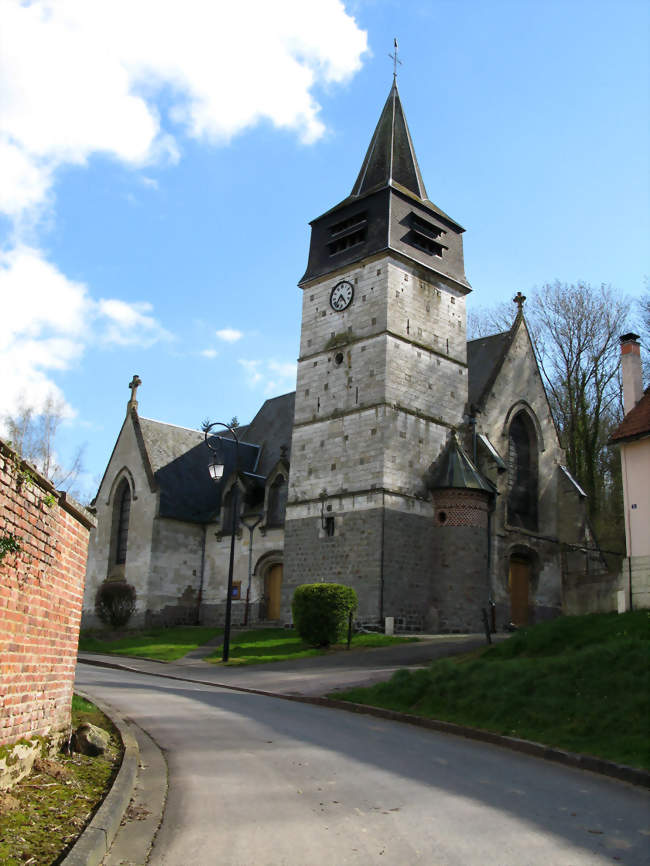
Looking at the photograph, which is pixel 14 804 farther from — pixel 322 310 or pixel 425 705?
pixel 322 310

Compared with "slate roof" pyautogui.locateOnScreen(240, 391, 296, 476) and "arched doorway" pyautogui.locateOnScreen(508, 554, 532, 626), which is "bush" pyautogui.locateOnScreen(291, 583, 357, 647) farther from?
"slate roof" pyautogui.locateOnScreen(240, 391, 296, 476)

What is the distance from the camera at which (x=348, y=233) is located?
32.0 m

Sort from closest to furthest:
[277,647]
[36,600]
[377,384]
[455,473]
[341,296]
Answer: [36,600]
[277,647]
[455,473]
[377,384]
[341,296]

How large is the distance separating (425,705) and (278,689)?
449 cm

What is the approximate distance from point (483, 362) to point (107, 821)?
97.1 ft

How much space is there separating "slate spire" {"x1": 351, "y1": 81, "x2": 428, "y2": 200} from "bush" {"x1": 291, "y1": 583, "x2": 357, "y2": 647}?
661 inches

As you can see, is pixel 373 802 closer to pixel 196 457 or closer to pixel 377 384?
pixel 377 384

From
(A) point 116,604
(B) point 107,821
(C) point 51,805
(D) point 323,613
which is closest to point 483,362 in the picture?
(D) point 323,613

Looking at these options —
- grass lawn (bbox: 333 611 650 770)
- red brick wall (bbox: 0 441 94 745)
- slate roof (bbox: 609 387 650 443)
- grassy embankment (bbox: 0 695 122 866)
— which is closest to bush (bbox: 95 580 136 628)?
grass lawn (bbox: 333 611 650 770)

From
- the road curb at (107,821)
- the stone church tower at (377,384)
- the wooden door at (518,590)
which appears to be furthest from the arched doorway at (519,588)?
the road curb at (107,821)

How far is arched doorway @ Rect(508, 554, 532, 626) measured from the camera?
30031 mm

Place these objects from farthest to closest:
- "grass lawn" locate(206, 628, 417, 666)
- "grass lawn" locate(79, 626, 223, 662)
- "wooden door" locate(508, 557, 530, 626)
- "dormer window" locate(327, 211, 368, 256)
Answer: "dormer window" locate(327, 211, 368, 256) → "wooden door" locate(508, 557, 530, 626) → "grass lawn" locate(79, 626, 223, 662) → "grass lawn" locate(206, 628, 417, 666)

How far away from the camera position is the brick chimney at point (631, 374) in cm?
2108

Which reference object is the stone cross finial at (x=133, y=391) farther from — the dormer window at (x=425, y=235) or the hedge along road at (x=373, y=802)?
the hedge along road at (x=373, y=802)
